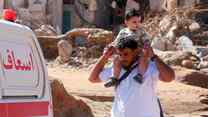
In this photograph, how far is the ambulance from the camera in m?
5.34

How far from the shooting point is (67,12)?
3553 centimetres

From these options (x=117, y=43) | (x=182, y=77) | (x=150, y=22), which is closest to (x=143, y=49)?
(x=117, y=43)

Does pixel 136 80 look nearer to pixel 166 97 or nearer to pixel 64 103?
pixel 64 103

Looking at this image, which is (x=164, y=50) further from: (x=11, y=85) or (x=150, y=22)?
(x=11, y=85)

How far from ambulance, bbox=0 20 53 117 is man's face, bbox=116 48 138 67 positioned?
0.79 metres

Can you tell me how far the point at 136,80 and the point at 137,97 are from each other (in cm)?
14

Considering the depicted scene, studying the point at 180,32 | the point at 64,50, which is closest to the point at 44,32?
the point at 64,50

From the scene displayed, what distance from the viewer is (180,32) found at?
2853cm

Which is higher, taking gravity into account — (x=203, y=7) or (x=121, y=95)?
(x=121, y=95)

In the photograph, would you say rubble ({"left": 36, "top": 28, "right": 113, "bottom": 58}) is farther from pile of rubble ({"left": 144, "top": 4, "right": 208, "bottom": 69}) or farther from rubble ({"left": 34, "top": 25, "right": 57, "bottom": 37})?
pile of rubble ({"left": 144, "top": 4, "right": 208, "bottom": 69})

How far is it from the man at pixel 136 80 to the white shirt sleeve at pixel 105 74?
167 millimetres

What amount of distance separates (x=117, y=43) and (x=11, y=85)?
0.90 metres

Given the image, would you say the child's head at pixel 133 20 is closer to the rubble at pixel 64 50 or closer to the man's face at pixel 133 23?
the man's face at pixel 133 23

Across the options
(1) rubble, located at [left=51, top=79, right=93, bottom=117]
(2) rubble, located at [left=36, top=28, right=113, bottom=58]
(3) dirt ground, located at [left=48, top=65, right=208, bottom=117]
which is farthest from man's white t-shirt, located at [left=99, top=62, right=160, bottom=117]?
(2) rubble, located at [left=36, top=28, right=113, bottom=58]
